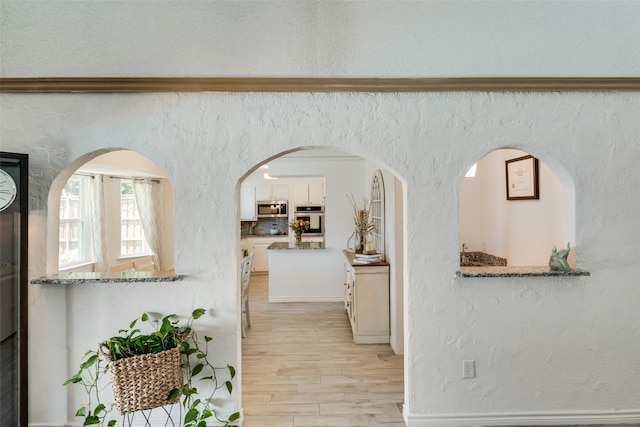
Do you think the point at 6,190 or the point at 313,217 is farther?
the point at 313,217

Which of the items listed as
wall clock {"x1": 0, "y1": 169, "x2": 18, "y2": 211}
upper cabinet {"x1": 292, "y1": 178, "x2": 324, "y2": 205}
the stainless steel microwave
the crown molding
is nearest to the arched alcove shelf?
the crown molding

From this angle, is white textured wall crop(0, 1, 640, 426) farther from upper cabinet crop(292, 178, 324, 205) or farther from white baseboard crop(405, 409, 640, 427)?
upper cabinet crop(292, 178, 324, 205)

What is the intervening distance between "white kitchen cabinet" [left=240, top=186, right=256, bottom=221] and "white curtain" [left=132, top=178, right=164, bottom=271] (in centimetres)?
222

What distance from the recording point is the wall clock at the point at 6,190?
6.96 feet

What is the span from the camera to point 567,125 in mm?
2361

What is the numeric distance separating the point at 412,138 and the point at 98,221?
476 centimetres

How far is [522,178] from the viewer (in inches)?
135

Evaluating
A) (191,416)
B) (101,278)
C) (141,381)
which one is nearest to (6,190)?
(101,278)

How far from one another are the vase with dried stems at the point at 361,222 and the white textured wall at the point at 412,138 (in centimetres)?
215

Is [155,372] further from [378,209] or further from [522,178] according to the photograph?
[522,178]

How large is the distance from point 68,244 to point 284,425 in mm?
4240

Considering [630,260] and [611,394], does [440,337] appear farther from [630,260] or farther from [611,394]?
[630,260]

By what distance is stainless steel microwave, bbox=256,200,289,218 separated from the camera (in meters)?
8.06
